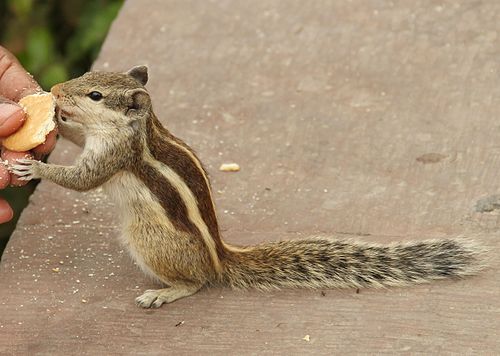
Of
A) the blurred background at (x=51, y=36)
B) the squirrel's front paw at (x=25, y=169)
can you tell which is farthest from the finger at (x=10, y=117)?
the blurred background at (x=51, y=36)

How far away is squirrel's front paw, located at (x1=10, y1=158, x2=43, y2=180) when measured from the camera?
3756 mm

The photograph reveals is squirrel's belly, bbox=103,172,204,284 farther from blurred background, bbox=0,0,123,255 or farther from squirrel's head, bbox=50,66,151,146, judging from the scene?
blurred background, bbox=0,0,123,255

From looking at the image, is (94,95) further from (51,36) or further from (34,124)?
(51,36)

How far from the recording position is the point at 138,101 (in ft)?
12.2

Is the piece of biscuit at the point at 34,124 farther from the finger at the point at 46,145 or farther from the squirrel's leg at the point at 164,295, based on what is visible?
the squirrel's leg at the point at 164,295

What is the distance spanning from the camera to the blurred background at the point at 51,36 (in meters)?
6.30

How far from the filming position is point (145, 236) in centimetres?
368

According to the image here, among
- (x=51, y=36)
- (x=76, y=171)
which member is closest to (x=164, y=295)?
(x=76, y=171)

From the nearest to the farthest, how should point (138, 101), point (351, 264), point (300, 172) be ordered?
point (351, 264), point (138, 101), point (300, 172)

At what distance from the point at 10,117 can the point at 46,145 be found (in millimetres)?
165

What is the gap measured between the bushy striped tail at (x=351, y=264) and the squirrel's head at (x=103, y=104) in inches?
22.3

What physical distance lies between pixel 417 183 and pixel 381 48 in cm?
110

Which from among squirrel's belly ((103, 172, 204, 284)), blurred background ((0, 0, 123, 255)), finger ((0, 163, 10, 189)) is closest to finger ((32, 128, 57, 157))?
finger ((0, 163, 10, 189))

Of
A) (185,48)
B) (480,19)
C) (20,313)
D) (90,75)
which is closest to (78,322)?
(20,313)
